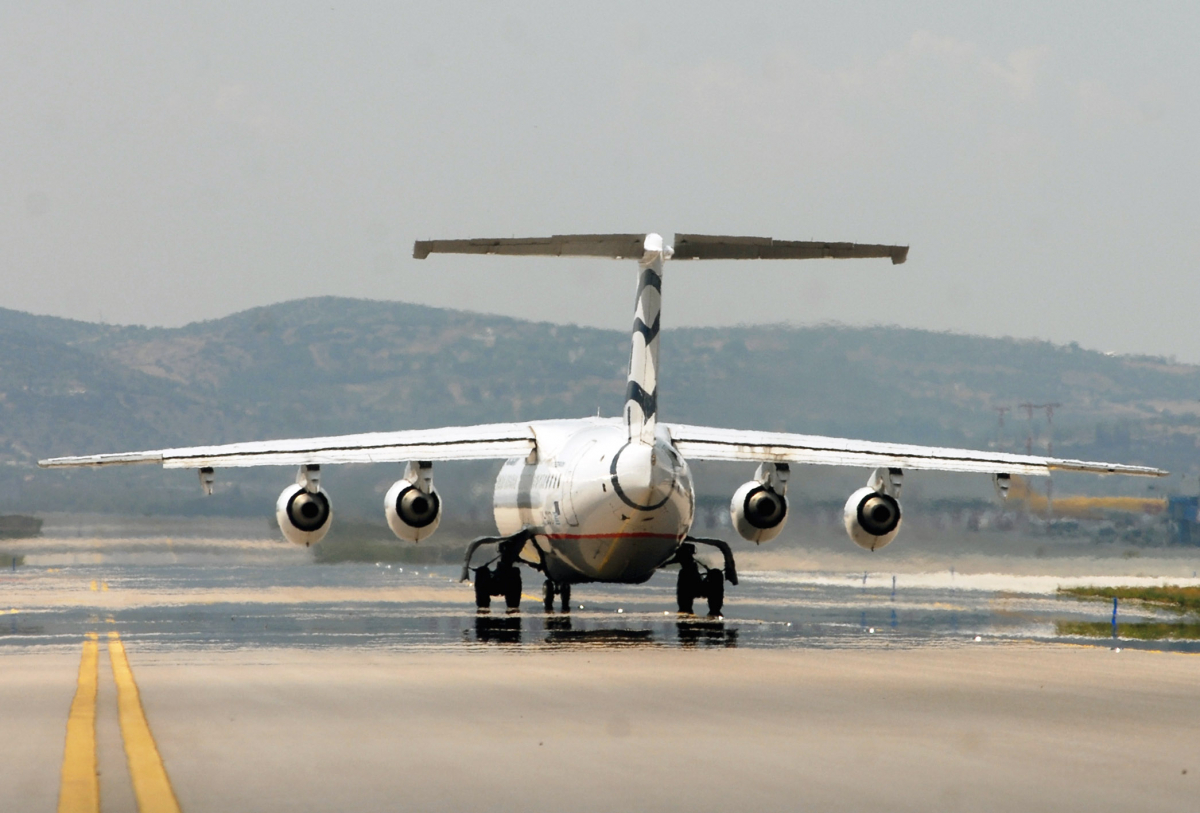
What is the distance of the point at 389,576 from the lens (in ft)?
159

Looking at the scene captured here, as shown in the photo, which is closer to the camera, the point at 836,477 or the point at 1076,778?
the point at 1076,778

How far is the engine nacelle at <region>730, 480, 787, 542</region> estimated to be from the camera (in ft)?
104

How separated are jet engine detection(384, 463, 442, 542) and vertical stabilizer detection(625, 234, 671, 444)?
5786mm

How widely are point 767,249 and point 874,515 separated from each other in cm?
653

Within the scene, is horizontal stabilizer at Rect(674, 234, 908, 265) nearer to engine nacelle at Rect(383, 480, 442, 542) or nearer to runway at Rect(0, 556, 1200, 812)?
runway at Rect(0, 556, 1200, 812)

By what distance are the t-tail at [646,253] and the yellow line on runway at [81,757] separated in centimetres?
988

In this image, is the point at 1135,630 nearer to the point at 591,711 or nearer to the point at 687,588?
the point at 687,588

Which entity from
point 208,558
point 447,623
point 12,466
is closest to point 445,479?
point 208,558

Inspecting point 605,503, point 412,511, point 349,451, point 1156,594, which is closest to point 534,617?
point 412,511

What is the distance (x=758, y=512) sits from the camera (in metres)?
31.6

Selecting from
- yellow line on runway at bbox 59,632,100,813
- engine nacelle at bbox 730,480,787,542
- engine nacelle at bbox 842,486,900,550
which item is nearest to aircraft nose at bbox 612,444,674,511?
engine nacelle at bbox 730,480,787,542

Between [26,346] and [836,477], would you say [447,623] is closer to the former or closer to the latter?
[836,477]

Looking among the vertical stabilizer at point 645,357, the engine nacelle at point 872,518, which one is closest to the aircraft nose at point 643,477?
the vertical stabilizer at point 645,357

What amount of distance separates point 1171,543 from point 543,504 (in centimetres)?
1889
